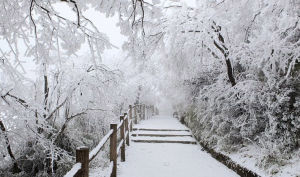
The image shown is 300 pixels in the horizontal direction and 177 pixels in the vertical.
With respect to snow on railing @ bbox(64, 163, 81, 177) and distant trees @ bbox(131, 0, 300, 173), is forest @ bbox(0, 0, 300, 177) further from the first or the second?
snow on railing @ bbox(64, 163, 81, 177)

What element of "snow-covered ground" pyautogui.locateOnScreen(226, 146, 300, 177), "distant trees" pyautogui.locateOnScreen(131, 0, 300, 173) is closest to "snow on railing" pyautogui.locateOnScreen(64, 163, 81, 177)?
"distant trees" pyautogui.locateOnScreen(131, 0, 300, 173)

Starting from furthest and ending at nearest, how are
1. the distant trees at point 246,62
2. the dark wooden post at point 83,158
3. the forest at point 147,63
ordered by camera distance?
A: the distant trees at point 246,62, the forest at point 147,63, the dark wooden post at point 83,158

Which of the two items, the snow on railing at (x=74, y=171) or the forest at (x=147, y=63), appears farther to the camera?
the forest at (x=147, y=63)

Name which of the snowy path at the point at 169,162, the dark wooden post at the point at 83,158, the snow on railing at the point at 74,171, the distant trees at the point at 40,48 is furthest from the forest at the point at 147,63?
the snow on railing at the point at 74,171

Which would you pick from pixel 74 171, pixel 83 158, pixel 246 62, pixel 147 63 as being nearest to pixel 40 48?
pixel 83 158

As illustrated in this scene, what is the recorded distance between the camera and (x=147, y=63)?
5824 mm

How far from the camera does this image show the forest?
276cm

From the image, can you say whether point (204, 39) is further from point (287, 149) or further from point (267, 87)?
point (287, 149)

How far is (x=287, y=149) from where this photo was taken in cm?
442

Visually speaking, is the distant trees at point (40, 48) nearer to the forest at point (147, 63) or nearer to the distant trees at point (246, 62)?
the forest at point (147, 63)

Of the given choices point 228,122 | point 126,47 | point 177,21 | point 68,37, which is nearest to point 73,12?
point 68,37

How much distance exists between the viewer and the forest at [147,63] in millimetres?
2762

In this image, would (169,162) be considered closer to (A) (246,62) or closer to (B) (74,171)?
(A) (246,62)

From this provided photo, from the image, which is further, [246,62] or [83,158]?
[246,62]
